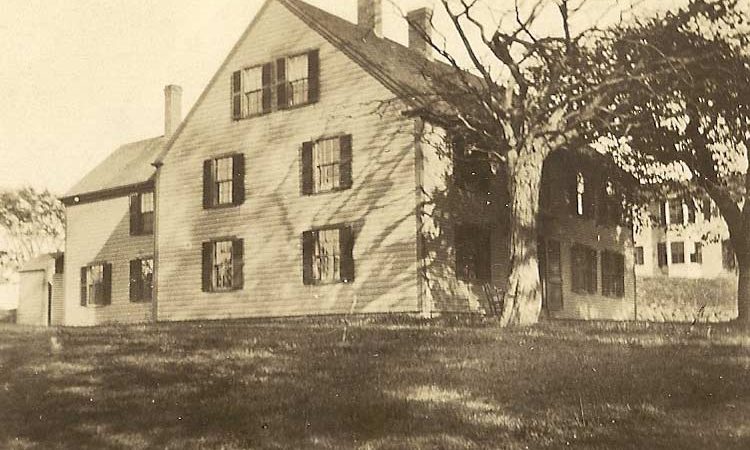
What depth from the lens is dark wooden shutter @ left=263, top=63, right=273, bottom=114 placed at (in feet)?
76.4

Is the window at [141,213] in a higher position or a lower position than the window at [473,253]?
higher

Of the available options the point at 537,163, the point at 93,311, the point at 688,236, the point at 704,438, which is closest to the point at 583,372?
the point at 704,438

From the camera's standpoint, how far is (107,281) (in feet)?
98.6

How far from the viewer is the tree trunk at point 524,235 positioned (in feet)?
57.0

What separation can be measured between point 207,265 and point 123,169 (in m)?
9.53


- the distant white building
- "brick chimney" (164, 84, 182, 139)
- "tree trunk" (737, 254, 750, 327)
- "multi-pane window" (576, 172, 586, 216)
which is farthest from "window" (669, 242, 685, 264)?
"tree trunk" (737, 254, 750, 327)

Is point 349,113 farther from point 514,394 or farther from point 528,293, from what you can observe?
point 514,394

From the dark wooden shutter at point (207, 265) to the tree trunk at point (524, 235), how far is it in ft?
31.4

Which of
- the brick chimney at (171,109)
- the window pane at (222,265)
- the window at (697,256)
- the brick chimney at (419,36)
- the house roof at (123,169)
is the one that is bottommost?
the window pane at (222,265)

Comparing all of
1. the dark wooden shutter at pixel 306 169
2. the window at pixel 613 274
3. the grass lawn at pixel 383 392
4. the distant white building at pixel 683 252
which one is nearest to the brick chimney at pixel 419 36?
the dark wooden shutter at pixel 306 169

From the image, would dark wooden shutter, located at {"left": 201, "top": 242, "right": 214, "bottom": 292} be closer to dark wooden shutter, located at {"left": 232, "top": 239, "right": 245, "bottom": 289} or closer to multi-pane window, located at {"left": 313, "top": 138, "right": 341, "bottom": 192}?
dark wooden shutter, located at {"left": 232, "top": 239, "right": 245, "bottom": 289}

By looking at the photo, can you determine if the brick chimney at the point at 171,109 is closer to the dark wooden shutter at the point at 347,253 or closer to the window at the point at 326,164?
the window at the point at 326,164

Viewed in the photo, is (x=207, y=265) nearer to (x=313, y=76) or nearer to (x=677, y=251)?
(x=313, y=76)

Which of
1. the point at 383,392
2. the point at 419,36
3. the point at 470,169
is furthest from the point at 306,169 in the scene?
the point at 383,392
